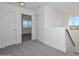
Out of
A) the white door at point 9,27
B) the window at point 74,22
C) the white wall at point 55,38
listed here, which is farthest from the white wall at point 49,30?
the window at point 74,22

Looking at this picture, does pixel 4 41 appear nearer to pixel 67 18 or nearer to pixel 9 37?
pixel 9 37

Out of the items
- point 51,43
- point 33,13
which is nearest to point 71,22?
point 33,13

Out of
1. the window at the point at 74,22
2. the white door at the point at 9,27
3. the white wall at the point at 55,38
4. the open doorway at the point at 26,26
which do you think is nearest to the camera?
the white wall at the point at 55,38

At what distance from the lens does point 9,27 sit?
4996 mm

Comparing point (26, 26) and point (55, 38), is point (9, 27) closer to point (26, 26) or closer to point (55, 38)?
point (26, 26)

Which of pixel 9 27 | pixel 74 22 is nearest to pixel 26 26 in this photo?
pixel 9 27

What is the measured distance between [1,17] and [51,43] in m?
2.97

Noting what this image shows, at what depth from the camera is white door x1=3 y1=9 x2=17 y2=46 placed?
4.75m

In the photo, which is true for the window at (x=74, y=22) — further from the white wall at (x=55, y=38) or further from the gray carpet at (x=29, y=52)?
the gray carpet at (x=29, y=52)

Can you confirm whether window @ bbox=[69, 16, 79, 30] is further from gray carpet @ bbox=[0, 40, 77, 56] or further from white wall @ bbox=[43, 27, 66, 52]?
gray carpet @ bbox=[0, 40, 77, 56]

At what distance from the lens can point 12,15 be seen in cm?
519

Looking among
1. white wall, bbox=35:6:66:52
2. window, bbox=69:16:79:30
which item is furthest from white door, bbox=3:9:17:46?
window, bbox=69:16:79:30

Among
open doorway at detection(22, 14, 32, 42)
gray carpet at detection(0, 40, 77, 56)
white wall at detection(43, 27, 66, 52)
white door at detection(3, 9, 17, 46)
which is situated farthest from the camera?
open doorway at detection(22, 14, 32, 42)

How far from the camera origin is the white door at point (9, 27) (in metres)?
4.75
